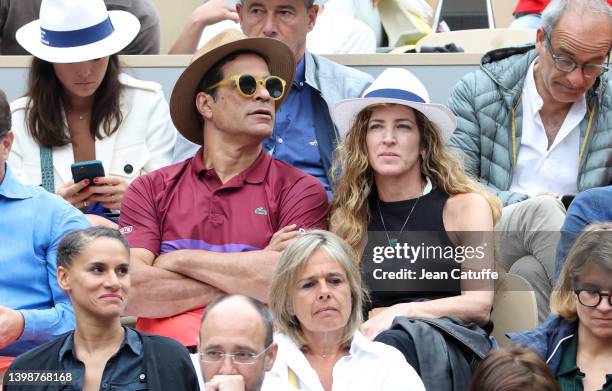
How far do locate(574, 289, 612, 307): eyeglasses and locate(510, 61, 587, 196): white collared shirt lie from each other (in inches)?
63.0

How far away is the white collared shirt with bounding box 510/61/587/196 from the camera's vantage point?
22.2 ft

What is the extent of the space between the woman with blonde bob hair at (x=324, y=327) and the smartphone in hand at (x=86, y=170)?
55.3 inches

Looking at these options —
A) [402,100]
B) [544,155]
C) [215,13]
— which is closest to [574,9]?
[544,155]

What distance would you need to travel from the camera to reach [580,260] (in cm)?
523

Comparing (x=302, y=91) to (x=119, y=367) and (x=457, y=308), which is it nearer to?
(x=457, y=308)

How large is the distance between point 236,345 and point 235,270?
1.08 metres

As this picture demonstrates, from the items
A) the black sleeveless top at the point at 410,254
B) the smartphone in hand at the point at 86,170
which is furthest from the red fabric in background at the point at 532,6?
the smartphone in hand at the point at 86,170

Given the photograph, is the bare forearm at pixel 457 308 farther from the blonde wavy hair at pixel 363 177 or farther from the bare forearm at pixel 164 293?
the bare forearm at pixel 164 293

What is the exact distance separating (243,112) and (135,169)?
2.57 ft

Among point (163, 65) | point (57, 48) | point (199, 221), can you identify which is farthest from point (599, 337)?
point (163, 65)

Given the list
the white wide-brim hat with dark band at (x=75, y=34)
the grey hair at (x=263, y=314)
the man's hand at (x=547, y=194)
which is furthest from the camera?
the white wide-brim hat with dark band at (x=75, y=34)

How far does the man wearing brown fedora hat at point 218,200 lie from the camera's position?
572cm

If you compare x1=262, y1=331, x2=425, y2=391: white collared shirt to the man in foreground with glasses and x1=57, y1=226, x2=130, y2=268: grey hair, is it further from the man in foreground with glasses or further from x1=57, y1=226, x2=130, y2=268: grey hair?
x1=57, y1=226, x2=130, y2=268: grey hair

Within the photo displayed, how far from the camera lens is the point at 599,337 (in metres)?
5.17
